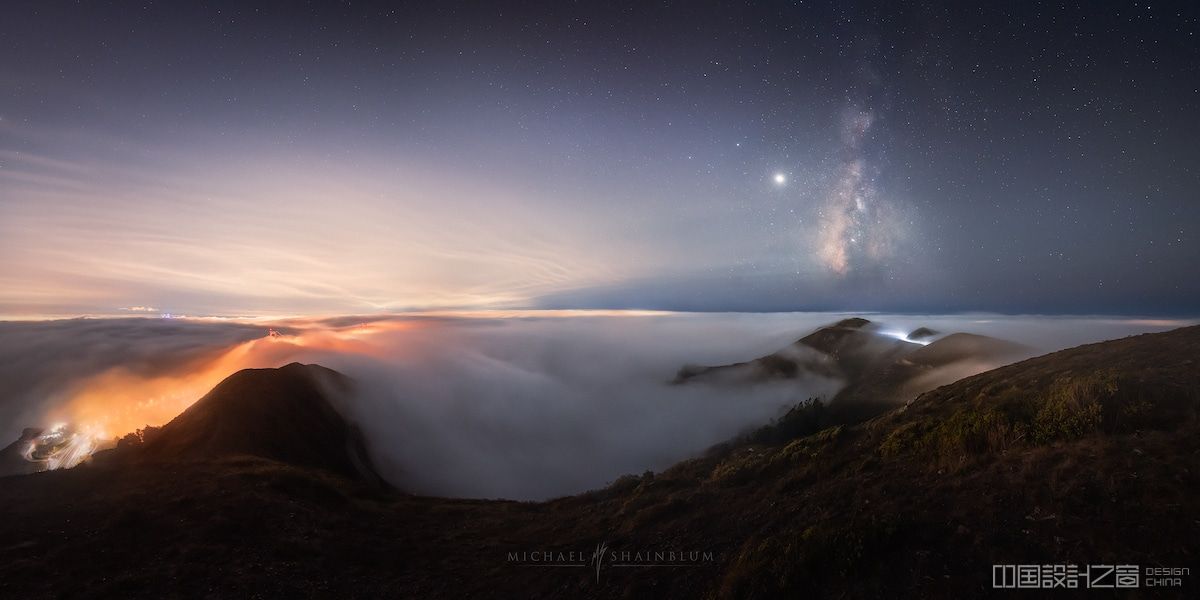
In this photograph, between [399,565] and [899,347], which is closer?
[399,565]

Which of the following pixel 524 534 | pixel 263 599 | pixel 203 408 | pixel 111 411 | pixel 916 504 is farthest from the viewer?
pixel 111 411

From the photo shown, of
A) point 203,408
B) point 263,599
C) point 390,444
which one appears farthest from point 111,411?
point 263,599

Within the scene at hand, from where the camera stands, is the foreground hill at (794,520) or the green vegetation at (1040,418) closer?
the foreground hill at (794,520)

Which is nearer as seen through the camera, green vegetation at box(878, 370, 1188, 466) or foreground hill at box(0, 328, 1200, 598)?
foreground hill at box(0, 328, 1200, 598)

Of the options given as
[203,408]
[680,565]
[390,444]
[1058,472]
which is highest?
[1058,472]

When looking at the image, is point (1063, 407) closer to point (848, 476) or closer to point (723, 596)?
point (848, 476)

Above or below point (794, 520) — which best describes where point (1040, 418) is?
above

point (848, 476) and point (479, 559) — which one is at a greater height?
point (848, 476)

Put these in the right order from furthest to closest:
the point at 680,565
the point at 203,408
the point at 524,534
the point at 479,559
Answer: the point at 203,408
the point at 524,534
the point at 479,559
the point at 680,565
